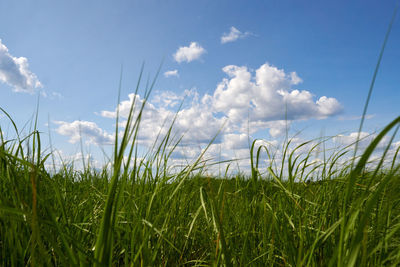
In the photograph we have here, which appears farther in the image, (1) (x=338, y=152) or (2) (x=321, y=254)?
(1) (x=338, y=152)

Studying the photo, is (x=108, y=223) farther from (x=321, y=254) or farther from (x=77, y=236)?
(x=321, y=254)

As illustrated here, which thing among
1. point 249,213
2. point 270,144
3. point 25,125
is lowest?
point 249,213

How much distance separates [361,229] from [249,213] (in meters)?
1.38

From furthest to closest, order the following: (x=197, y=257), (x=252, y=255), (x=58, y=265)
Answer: (x=197, y=257) < (x=252, y=255) < (x=58, y=265)

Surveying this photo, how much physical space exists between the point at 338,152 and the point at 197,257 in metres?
1.32

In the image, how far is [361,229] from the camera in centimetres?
85

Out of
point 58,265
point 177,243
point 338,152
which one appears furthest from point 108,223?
point 338,152

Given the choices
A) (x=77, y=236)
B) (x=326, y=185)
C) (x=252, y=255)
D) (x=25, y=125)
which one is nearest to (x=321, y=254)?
(x=252, y=255)

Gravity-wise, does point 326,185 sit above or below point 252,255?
above

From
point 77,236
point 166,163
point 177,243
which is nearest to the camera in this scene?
point 77,236

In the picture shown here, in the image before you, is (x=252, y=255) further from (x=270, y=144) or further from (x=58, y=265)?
(x=58, y=265)

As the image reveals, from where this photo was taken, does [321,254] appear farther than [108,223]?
Yes

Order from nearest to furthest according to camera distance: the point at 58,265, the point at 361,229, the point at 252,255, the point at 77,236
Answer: the point at 361,229 → the point at 58,265 → the point at 77,236 → the point at 252,255

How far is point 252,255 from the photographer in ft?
5.93
